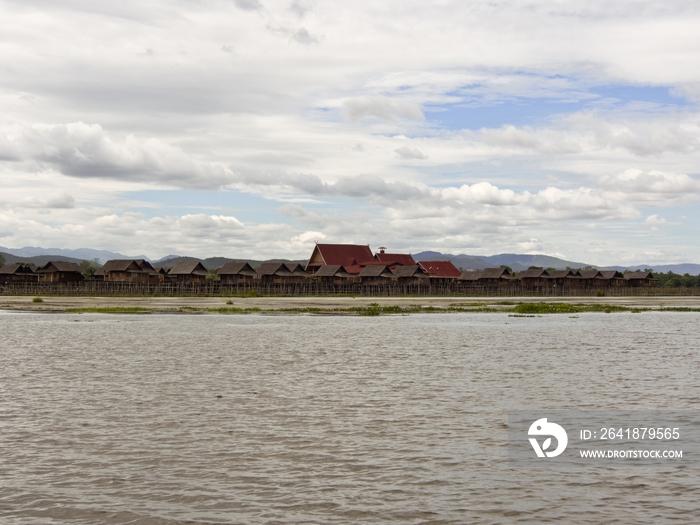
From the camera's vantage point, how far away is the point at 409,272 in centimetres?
12025

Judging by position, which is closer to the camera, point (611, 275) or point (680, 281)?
point (611, 275)

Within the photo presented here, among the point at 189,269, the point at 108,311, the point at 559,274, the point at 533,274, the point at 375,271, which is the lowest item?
the point at 108,311

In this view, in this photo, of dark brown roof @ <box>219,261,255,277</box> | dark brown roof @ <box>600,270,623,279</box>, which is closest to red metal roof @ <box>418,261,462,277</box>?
dark brown roof @ <box>600,270,623,279</box>

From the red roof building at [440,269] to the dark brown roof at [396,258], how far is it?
2.51m

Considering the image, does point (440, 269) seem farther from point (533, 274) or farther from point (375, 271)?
point (375, 271)

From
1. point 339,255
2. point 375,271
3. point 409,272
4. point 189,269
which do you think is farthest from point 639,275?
point 189,269

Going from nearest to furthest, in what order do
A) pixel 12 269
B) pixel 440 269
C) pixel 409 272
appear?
pixel 409 272 < pixel 12 269 < pixel 440 269

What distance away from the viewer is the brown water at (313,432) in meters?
9.07

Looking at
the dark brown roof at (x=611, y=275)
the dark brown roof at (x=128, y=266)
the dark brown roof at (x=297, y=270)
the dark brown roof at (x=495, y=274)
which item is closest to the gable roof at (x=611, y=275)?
the dark brown roof at (x=611, y=275)

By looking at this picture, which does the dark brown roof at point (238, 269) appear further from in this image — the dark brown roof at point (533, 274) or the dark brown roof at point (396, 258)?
the dark brown roof at point (533, 274)

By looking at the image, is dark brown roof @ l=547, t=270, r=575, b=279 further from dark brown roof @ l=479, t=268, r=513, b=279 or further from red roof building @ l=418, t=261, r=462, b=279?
red roof building @ l=418, t=261, r=462, b=279

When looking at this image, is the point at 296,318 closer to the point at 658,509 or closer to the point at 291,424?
the point at 291,424

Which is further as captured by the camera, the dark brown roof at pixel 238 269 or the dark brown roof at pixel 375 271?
the dark brown roof at pixel 238 269

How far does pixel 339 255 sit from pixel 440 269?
867 inches
